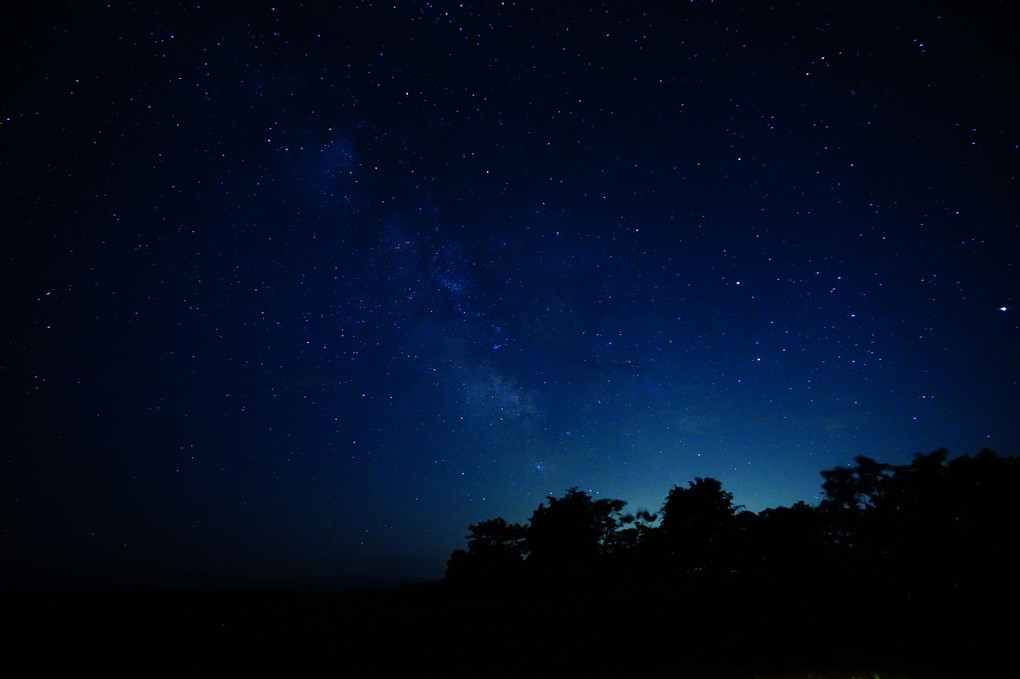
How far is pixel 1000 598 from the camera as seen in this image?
1490 cm

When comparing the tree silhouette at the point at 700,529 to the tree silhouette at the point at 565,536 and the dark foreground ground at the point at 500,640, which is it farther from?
the dark foreground ground at the point at 500,640

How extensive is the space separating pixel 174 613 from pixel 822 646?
2101 cm

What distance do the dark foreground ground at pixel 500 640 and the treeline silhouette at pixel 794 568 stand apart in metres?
0.12

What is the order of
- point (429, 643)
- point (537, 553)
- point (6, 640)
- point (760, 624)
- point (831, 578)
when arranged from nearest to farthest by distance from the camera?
point (6, 640), point (429, 643), point (760, 624), point (831, 578), point (537, 553)

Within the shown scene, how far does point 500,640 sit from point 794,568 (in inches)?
745

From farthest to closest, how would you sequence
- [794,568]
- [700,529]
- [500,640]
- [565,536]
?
[565,536] → [700,529] → [794,568] → [500,640]

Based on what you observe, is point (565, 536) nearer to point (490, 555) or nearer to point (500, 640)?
point (490, 555)

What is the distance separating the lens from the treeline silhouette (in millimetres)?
12586

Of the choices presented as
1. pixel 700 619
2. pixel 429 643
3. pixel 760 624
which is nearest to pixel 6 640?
pixel 429 643

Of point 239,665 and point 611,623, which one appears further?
point 611,623

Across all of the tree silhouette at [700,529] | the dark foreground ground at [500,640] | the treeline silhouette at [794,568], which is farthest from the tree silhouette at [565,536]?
the dark foreground ground at [500,640]

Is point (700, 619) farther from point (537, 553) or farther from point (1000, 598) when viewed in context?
point (537, 553)

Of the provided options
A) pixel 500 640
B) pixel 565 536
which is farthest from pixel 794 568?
pixel 500 640

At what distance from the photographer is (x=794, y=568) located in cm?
2275
